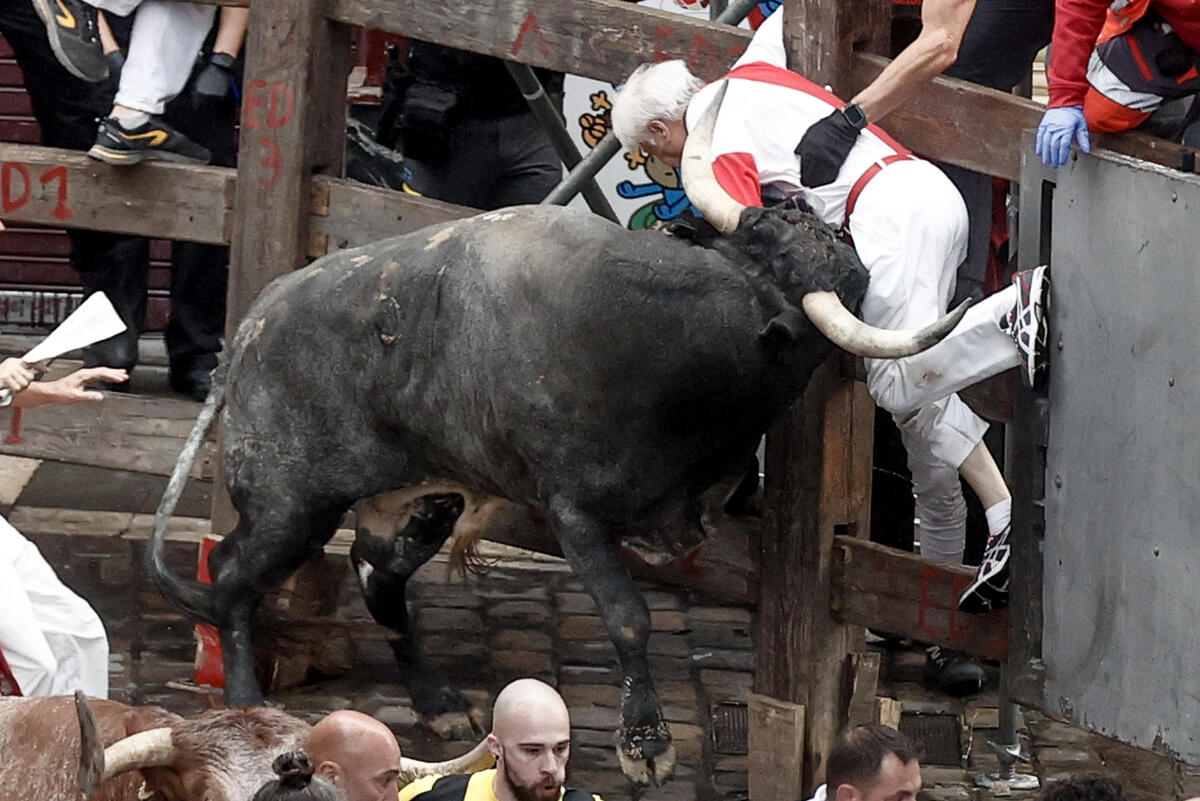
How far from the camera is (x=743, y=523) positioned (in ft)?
22.2

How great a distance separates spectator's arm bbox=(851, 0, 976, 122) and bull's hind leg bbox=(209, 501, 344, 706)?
198cm

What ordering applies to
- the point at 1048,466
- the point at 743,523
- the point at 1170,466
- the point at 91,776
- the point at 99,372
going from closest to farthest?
1. the point at 91,776
2. the point at 1170,466
3. the point at 1048,466
4. the point at 99,372
5. the point at 743,523

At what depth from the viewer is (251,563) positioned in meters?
6.84

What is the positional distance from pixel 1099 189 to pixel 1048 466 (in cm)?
74

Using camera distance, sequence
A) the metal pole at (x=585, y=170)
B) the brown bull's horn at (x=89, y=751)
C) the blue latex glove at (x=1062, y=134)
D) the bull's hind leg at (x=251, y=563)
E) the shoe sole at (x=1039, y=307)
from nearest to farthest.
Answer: the brown bull's horn at (x=89, y=751) < the blue latex glove at (x=1062, y=134) < the shoe sole at (x=1039, y=307) < the bull's hind leg at (x=251, y=563) < the metal pole at (x=585, y=170)

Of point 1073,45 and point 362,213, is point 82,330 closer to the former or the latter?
point 362,213

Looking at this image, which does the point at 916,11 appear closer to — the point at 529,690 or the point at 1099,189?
the point at 1099,189

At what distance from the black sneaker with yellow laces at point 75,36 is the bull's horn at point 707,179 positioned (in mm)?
2747

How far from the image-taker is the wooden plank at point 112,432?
7.94 m

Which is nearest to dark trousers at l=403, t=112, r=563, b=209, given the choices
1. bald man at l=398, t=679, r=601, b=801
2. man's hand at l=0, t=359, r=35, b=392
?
man's hand at l=0, t=359, r=35, b=392

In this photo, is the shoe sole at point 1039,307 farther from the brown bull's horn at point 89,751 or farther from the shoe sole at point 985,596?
the brown bull's horn at point 89,751

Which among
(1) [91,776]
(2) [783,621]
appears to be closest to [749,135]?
(2) [783,621]

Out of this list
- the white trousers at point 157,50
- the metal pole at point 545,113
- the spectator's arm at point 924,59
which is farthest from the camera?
the metal pole at point 545,113

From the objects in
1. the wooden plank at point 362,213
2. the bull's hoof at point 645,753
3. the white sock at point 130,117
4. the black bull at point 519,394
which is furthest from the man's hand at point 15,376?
the bull's hoof at point 645,753
